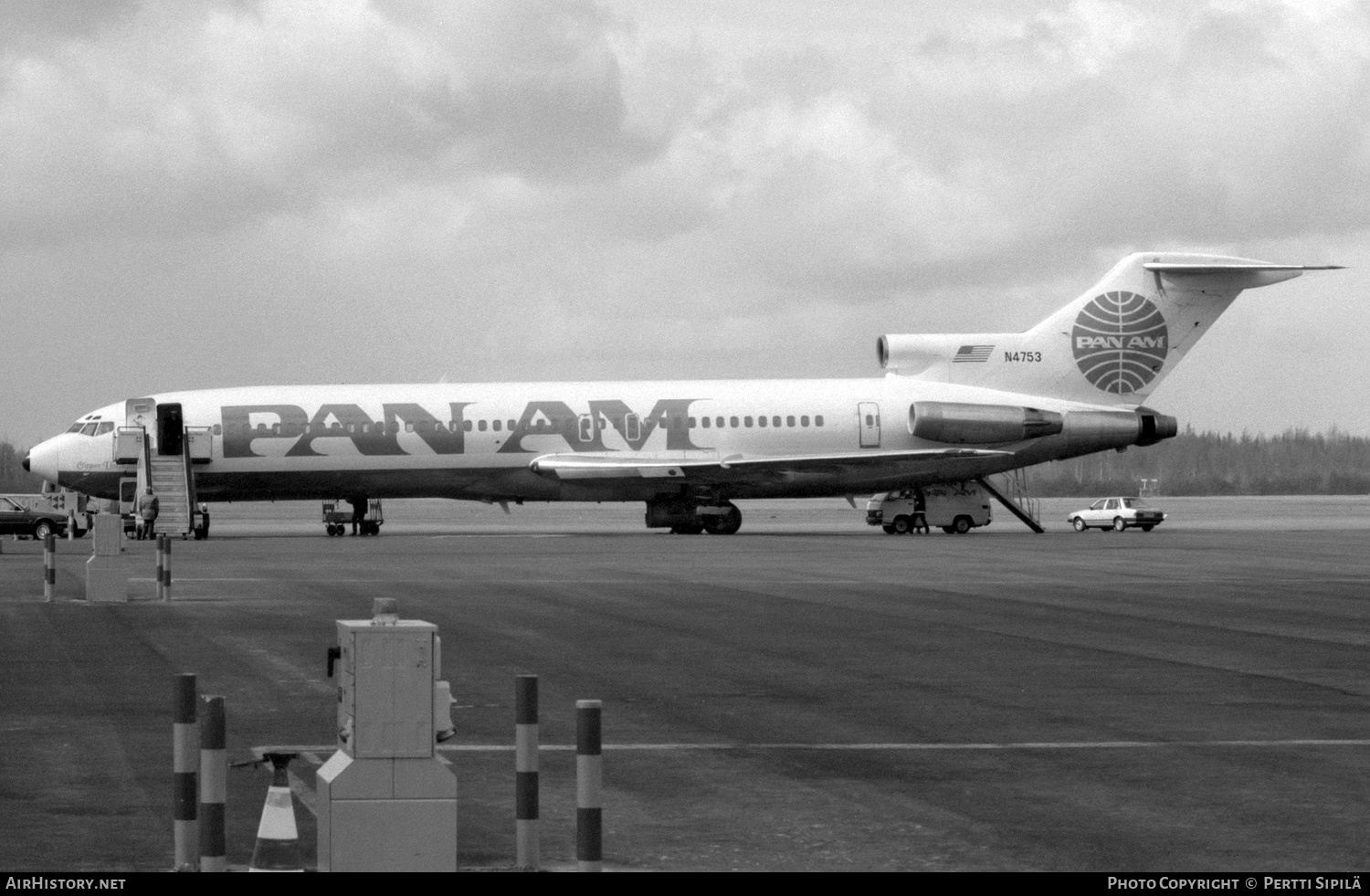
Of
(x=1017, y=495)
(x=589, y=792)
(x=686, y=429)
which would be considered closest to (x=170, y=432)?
(x=686, y=429)

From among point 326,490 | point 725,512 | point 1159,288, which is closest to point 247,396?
point 326,490

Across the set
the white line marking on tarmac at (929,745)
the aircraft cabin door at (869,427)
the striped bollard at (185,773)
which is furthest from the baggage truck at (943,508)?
the striped bollard at (185,773)

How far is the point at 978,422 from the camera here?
51.8 meters

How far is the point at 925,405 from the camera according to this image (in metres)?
51.7

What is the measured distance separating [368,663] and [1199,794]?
535cm

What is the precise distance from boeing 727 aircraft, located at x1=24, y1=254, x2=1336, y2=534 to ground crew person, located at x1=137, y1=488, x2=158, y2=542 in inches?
68.8

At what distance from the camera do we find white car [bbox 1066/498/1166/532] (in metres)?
60.0

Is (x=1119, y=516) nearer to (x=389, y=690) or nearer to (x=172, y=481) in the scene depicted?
(x=172, y=481)

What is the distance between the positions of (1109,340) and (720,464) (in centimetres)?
1227

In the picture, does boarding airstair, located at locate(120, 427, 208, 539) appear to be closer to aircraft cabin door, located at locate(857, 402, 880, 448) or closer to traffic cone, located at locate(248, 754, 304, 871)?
aircraft cabin door, located at locate(857, 402, 880, 448)

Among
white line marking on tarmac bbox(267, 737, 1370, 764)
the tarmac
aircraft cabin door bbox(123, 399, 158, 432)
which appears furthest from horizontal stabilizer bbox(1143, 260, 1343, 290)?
white line marking on tarmac bbox(267, 737, 1370, 764)

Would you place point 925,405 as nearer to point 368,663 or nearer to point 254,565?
point 254,565

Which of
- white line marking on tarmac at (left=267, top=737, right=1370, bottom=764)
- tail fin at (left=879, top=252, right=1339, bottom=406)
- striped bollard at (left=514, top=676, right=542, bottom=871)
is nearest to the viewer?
striped bollard at (left=514, top=676, right=542, bottom=871)

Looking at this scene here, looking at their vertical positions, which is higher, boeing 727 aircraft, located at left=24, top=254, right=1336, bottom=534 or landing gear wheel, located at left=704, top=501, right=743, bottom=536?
boeing 727 aircraft, located at left=24, top=254, right=1336, bottom=534
